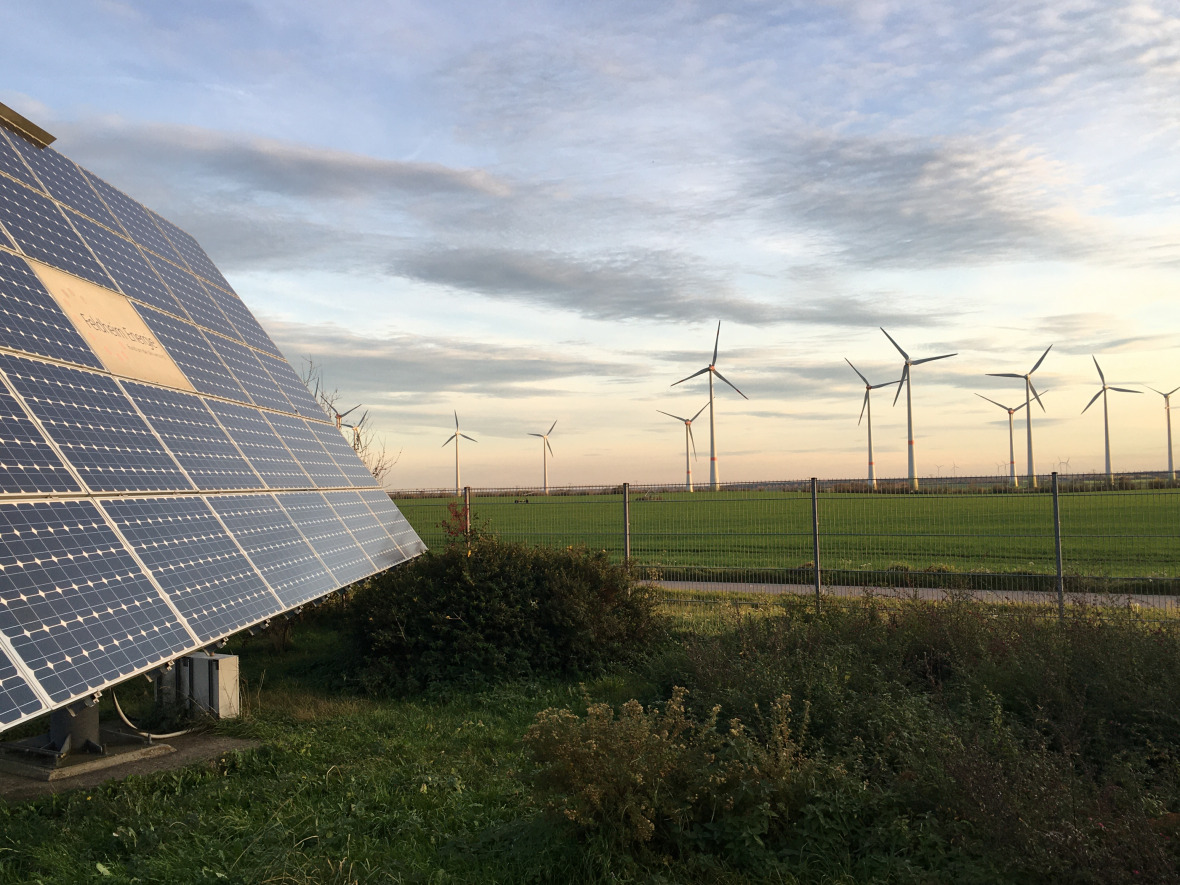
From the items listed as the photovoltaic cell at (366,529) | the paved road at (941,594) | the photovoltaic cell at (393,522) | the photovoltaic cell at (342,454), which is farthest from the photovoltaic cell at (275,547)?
the paved road at (941,594)

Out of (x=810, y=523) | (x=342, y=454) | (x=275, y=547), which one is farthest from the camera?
(x=810, y=523)

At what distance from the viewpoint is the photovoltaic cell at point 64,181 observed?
12.0 metres

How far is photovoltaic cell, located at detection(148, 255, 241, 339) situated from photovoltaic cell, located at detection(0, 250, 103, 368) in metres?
4.71

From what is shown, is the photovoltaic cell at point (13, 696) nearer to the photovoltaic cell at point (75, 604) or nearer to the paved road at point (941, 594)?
the photovoltaic cell at point (75, 604)

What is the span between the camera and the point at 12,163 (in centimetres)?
1116

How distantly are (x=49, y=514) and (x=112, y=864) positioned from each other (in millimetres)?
2663

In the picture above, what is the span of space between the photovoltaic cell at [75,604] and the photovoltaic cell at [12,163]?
591cm

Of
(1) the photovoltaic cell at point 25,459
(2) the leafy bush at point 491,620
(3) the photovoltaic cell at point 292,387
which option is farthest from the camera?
(3) the photovoltaic cell at point 292,387

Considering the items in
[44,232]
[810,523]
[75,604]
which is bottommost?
[810,523]

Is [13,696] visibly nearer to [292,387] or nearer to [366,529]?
[366,529]

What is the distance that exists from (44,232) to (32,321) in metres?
2.47

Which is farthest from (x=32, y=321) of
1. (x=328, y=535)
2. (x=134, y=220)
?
(x=134, y=220)

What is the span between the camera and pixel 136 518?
8023 mm

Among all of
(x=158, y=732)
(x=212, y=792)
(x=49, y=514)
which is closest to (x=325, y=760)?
(x=212, y=792)
